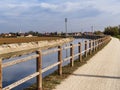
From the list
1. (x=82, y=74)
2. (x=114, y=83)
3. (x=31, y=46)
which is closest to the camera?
(x=114, y=83)

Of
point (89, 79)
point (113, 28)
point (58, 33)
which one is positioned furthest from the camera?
point (58, 33)

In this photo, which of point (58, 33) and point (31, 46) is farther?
point (58, 33)

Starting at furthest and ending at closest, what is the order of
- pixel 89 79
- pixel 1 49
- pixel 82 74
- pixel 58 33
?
pixel 58 33 → pixel 1 49 → pixel 82 74 → pixel 89 79

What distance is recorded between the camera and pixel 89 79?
40.3ft

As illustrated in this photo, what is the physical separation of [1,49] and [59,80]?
30.3 meters

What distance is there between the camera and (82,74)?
13609mm

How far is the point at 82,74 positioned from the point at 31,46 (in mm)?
43893

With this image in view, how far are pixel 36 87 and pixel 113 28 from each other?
13882 cm

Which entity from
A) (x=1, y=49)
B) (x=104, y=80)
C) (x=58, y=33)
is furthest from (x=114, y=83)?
(x=58, y=33)

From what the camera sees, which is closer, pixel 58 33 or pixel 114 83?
pixel 114 83

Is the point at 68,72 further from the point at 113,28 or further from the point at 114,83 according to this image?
the point at 113,28

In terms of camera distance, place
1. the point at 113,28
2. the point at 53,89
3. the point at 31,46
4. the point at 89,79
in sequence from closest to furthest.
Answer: the point at 53,89 → the point at 89,79 → the point at 31,46 → the point at 113,28

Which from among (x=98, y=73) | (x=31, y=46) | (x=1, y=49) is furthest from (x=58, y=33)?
(x=98, y=73)

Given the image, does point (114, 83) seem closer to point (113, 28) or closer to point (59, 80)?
Result: point (59, 80)
